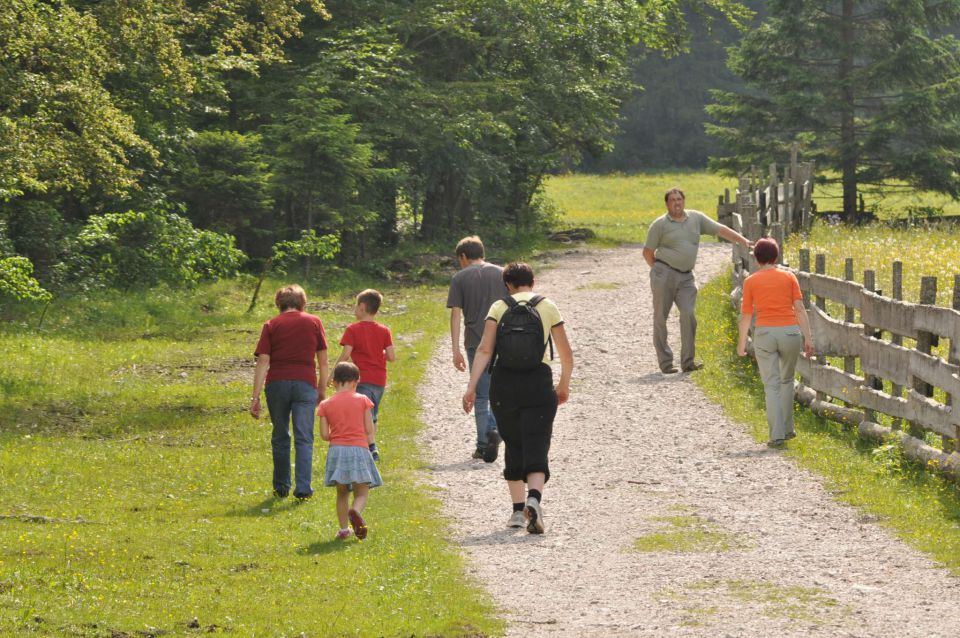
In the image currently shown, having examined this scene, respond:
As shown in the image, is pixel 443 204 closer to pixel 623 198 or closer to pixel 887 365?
pixel 623 198

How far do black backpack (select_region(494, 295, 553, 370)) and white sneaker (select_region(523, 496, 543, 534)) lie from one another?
989 millimetres

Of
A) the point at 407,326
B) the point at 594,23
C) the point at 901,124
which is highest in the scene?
the point at 594,23

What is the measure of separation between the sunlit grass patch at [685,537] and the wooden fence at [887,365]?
218 cm

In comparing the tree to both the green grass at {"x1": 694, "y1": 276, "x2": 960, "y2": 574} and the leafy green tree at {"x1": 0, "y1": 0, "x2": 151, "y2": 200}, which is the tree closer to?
the green grass at {"x1": 694, "y1": 276, "x2": 960, "y2": 574}

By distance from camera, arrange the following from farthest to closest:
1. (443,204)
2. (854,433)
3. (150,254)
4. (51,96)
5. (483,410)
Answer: (443,204) < (150,254) < (51,96) < (854,433) < (483,410)

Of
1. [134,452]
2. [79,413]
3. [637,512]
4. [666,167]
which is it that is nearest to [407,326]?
[79,413]

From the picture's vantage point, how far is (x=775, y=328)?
44.8ft

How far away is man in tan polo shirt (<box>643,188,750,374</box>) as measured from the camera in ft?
58.3

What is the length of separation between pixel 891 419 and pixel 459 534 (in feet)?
17.6

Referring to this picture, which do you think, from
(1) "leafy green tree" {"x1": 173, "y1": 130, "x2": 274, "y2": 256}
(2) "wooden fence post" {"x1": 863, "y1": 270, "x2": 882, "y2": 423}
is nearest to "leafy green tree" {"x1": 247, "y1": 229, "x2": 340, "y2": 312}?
(1) "leafy green tree" {"x1": 173, "y1": 130, "x2": 274, "y2": 256}

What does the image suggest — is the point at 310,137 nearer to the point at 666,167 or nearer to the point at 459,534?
the point at 459,534

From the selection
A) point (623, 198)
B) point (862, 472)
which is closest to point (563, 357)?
point (862, 472)

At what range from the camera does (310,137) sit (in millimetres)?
29641

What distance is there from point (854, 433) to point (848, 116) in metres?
27.0
